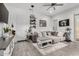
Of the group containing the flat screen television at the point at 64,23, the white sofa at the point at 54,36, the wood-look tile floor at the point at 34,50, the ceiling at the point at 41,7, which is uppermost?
the ceiling at the point at 41,7

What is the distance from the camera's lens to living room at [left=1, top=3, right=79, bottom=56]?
1807 mm

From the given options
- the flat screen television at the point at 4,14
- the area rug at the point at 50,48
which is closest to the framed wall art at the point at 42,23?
the area rug at the point at 50,48

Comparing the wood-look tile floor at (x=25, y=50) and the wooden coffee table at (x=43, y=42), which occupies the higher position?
the wooden coffee table at (x=43, y=42)

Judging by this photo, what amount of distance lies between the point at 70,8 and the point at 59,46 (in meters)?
0.89

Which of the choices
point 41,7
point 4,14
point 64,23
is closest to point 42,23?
point 41,7

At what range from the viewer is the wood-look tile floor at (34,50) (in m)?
1.77

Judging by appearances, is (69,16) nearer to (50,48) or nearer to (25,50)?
(50,48)

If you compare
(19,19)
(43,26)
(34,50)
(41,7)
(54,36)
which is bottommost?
(34,50)

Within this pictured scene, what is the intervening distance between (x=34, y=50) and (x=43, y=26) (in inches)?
22.9

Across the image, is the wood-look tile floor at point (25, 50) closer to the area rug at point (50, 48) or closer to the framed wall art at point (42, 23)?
the area rug at point (50, 48)

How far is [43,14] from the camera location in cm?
191

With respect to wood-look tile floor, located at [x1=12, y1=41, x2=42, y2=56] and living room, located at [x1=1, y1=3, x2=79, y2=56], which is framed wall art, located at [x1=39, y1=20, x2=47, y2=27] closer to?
living room, located at [x1=1, y1=3, x2=79, y2=56]

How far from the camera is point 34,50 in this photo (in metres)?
1.82

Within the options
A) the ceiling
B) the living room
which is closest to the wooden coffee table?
the living room
